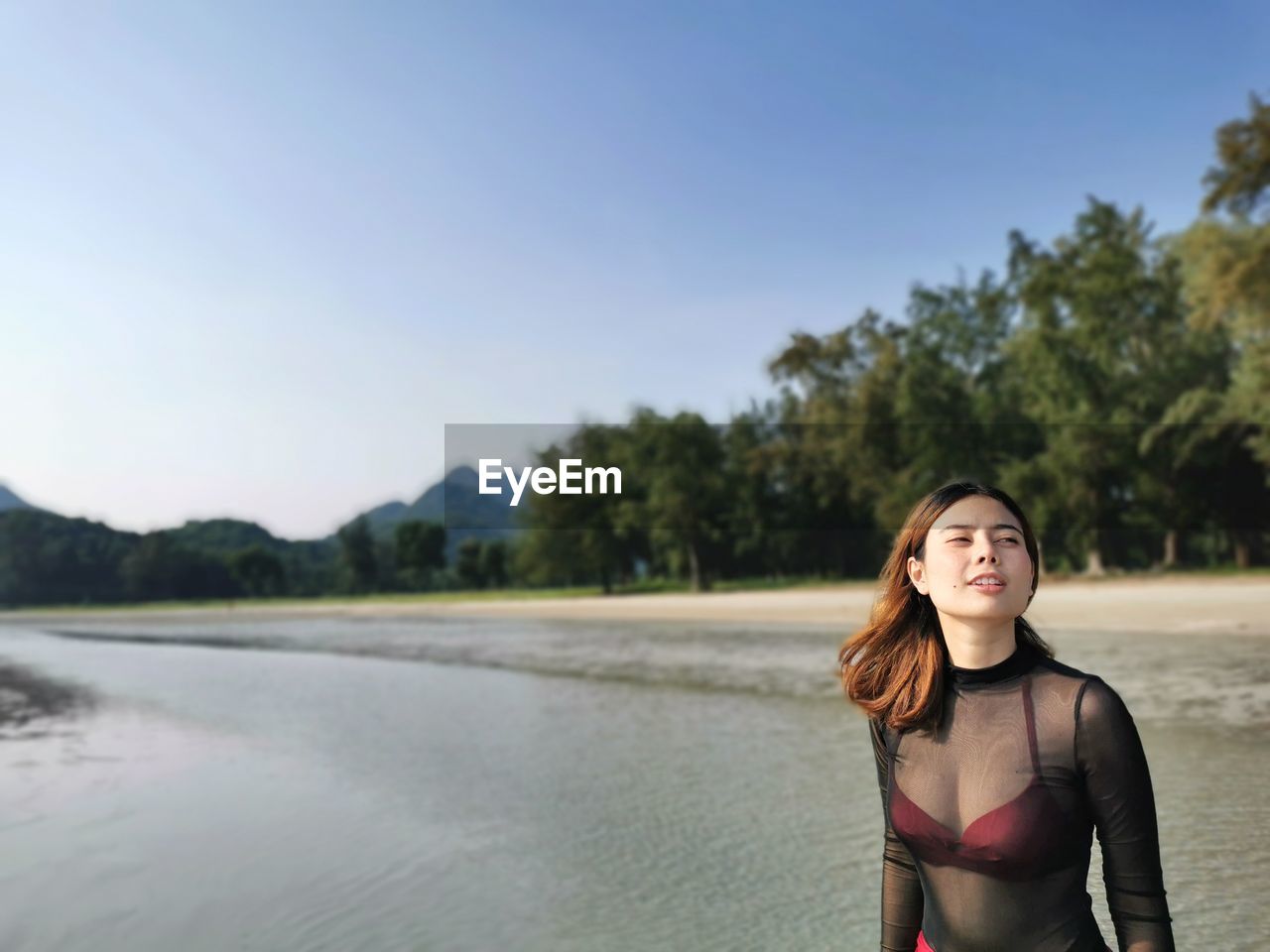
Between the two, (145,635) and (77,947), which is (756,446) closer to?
(145,635)

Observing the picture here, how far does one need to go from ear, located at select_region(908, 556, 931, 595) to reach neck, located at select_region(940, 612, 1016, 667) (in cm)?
12

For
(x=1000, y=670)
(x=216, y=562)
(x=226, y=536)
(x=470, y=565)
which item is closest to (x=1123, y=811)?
(x=1000, y=670)

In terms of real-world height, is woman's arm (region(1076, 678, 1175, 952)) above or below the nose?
below

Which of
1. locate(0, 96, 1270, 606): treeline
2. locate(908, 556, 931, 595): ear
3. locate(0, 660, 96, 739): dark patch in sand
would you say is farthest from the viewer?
locate(0, 96, 1270, 606): treeline

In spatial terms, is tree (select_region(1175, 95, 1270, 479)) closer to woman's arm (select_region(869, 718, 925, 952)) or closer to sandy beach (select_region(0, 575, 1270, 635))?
sandy beach (select_region(0, 575, 1270, 635))

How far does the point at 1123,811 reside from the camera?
1779mm

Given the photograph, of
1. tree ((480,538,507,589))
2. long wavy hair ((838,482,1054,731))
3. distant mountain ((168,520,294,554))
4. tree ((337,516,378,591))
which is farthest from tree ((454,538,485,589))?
long wavy hair ((838,482,1054,731))

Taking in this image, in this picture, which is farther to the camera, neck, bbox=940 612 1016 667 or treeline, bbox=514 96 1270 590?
treeline, bbox=514 96 1270 590

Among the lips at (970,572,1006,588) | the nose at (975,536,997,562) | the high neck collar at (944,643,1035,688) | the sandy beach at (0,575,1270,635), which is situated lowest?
the sandy beach at (0,575,1270,635)

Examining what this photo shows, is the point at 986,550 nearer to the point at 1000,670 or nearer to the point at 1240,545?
the point at 1000,670

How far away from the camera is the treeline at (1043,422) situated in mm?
28984

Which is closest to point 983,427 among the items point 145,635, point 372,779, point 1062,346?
point 1062,346

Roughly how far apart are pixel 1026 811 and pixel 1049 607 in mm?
25575

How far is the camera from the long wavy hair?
1.97 metres
